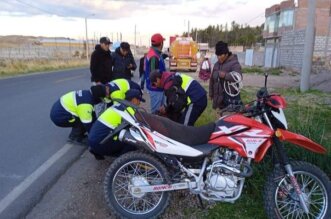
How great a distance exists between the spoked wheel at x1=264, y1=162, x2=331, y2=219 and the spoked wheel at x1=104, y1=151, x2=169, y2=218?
104 centimetres

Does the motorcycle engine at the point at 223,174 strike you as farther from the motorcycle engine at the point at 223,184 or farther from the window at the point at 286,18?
the window at the point at 286,18

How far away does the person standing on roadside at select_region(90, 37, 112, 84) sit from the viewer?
30.0 feet

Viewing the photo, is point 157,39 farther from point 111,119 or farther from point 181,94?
point 111,119

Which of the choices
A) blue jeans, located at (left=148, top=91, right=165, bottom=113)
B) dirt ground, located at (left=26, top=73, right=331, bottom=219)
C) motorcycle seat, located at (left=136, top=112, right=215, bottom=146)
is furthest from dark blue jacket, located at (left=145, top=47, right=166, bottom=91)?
motorcycle seat, located at (left=136, top=112, right=215, bottom=146)

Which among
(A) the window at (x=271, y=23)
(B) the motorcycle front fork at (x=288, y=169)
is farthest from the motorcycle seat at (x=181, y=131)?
(A) the window at (x=271, y=23)

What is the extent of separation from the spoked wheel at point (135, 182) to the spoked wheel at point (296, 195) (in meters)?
1.04

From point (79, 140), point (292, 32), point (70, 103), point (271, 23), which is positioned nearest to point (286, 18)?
point (271, 23)

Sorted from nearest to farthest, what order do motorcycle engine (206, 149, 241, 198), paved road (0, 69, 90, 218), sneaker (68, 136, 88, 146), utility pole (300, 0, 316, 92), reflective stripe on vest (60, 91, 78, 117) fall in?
motorcycle engine (206, 149, 241, 198) → paved road (0, 69, 90, 218) → reflective stripe on vest (60, 91, 78, 117) → sneaker (68, 136, 88, 146) → utility pole (300, 0, 316, 92)

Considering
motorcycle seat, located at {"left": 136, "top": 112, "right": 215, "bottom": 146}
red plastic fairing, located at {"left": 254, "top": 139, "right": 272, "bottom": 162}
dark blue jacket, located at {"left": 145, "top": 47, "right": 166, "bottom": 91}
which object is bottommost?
red plastic fairing, located at {"left": 254, "top": 139, "right": 272, "bottom": 162}

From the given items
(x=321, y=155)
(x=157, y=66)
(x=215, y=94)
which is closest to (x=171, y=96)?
(x=215, y=94)

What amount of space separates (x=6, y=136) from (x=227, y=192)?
17.2ft

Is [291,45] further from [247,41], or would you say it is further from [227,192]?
[247,41]

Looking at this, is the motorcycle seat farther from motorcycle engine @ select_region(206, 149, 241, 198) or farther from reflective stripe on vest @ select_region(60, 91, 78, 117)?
reflective stripe on vest @ select_region(60, 91, 78, 117)

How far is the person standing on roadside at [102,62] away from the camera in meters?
9.16
